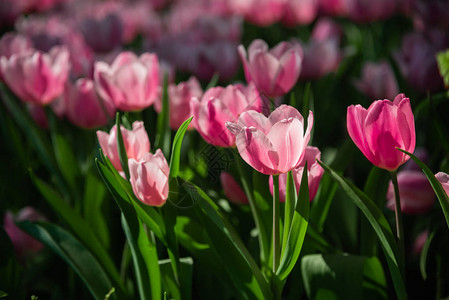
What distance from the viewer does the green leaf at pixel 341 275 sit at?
73 centimetres

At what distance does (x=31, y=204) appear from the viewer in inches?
49.1

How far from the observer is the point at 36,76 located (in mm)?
1018

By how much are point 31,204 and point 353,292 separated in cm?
82

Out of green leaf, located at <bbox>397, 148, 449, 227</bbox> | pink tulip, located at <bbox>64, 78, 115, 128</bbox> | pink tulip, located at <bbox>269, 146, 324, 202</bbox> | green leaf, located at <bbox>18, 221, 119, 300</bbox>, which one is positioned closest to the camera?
green leaf, located at <bbox>397, 148, 449, 227</bbox>

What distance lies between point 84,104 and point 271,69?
442 millimetres

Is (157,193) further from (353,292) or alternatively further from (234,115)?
(353,292)

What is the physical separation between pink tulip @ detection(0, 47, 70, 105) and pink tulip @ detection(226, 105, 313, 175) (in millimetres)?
572

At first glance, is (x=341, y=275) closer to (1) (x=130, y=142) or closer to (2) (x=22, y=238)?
(1) (x=130, y=142)

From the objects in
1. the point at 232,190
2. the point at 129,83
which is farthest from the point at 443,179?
the point at 129,83

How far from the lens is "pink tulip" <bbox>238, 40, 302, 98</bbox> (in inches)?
32.9

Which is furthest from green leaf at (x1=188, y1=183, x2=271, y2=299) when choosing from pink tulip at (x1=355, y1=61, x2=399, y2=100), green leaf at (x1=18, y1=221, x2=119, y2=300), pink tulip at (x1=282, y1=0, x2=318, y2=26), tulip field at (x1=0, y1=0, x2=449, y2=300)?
pink tulip at (x1=282, y1=0, x2=318, y2=26)

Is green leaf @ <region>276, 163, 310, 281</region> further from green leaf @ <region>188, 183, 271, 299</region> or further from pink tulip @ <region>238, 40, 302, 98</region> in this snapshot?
pink tulip @ <region>238, 40, 302, 98</region>

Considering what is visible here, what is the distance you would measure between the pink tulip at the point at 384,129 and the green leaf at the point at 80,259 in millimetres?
451

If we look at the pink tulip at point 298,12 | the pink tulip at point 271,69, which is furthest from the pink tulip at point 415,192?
the pink tulip at point 298,12
